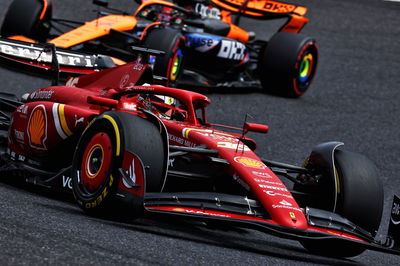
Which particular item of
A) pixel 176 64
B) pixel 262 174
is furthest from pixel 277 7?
pixel 262 174

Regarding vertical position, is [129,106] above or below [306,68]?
below

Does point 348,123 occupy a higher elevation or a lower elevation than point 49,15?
lower

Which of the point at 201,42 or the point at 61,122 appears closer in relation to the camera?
the point at 61,122

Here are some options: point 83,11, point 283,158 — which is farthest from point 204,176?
→ point 83,11

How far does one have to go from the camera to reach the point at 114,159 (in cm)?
539

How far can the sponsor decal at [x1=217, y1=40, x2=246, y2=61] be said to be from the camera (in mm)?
13352

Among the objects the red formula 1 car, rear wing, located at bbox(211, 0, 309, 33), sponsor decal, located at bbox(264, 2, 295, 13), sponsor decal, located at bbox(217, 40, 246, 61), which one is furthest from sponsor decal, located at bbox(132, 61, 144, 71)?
sponsor decal, located at bbox(264, 2, 295, 13)

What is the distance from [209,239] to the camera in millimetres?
5523

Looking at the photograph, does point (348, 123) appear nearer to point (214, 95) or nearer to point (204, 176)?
point (214, 95)

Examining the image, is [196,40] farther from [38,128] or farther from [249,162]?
[249,162]

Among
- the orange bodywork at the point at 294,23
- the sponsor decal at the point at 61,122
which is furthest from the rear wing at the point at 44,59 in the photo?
the orange bodywork at the point at 294,23

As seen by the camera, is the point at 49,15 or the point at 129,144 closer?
the point at 129,144

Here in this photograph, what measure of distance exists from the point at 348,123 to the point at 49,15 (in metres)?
5.02

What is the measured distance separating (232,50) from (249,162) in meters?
7.85
